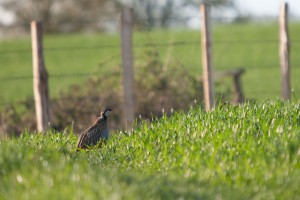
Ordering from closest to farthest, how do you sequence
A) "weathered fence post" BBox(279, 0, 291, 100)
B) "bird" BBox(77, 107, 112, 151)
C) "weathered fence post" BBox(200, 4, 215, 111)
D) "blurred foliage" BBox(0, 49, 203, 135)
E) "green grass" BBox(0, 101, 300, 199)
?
"green grass" BBox(0, 101, 300, 199) < "bird" BBox(77, 107, 112, 151) < "weathered fence post" BBox(200, 4, 215, 111) < "weathered fence post" BBox(279, 0, 291, 100) < "blurred foliage" BBox(0, 49, 203, 135)

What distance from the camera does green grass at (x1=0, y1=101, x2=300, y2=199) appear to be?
711 cm

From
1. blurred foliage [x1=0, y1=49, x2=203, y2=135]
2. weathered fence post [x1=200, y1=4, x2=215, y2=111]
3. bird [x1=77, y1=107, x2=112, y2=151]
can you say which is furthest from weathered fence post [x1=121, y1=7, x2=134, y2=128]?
bird [x1=77, y1=107, x2=112, y2=151]

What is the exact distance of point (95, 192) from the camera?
679 cm

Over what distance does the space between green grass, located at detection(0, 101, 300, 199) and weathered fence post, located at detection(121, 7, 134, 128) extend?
10.4 ft

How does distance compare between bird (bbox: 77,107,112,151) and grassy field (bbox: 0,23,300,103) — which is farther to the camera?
grassy field (bbox: 0,23,300,103)

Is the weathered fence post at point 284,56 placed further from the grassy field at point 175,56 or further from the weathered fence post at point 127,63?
the grassy field at point 175,56

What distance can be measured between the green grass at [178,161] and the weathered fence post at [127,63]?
317cm

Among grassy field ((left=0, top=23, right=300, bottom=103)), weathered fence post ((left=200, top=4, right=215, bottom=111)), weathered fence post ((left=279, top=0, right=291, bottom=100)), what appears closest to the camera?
weathered fence post ((left=200, top=4, right=215, bottom=111))

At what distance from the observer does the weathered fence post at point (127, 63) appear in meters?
13.4

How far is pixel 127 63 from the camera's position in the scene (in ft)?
44.2

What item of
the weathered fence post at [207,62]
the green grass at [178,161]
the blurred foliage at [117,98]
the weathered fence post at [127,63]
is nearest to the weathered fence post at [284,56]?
the weathered fence post at [207,62]

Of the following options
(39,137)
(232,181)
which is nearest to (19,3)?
(39,137)

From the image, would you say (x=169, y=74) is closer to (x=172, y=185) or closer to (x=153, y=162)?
(x=153, y=162)

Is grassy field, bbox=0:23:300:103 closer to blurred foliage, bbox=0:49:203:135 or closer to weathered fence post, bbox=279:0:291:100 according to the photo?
blurred foliage, bbox=0:49:203:135
